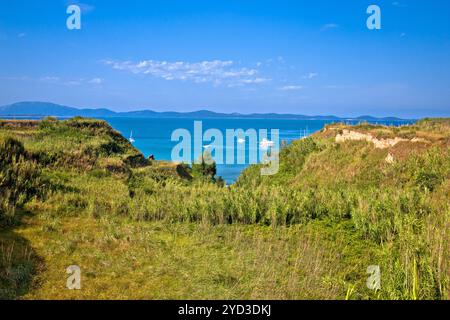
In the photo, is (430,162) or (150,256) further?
(430,162)

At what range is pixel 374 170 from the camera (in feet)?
96.9

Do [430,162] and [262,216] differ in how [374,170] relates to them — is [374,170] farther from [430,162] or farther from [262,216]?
[262,216]

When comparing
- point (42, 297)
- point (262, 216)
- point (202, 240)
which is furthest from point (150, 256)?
point (262, 216)

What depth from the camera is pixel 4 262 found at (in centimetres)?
791

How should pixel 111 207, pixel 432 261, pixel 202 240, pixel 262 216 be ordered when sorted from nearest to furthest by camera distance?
pixel 432 261 → pixel 202 240 → pixel 262 216 → pixel 111 207

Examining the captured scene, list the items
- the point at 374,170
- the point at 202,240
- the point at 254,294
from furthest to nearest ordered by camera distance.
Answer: the point at 374,170 → the point at 202,240 → the point at 254,294

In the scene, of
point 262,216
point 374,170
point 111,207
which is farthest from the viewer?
point 374,170

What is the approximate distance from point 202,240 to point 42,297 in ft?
13.7
